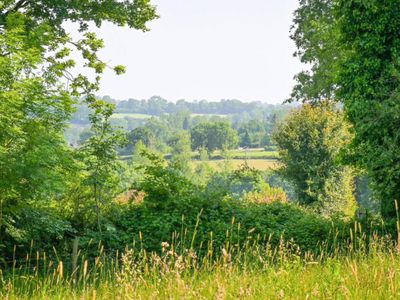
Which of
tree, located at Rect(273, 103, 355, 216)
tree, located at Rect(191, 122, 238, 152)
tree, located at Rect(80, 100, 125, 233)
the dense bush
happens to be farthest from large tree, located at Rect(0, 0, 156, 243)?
tree, located at Rect(191, 122, 238, 152)

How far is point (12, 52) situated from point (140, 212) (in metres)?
4.91

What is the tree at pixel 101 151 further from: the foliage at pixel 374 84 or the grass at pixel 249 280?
the grass at pixel 249 280

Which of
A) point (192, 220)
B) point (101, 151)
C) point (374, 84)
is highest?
point (374, 84)

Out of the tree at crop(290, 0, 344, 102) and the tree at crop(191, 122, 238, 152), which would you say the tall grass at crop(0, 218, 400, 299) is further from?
the tree at crop(191, 122, 238, 152)

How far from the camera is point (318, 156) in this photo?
22.8 metres

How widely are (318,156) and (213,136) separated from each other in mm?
104297

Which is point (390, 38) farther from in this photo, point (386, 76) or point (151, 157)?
point (151, 157)

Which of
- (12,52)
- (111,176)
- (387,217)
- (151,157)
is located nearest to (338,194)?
(387,217)

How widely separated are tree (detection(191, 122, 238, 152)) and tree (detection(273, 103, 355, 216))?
100.0m

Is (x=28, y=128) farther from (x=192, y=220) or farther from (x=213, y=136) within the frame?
(x=213, y=136)

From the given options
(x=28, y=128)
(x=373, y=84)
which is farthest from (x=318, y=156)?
(x=28, y=128)

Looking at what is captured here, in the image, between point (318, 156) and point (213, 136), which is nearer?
point (318, 156)

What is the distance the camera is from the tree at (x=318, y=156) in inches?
889

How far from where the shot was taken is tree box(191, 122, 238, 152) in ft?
410
